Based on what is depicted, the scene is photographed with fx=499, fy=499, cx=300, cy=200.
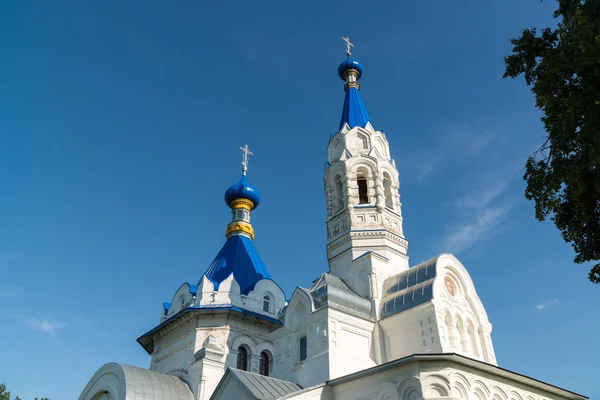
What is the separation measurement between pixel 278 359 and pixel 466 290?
5701mm

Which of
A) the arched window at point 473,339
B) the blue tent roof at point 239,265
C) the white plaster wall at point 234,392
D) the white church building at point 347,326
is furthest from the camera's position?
the blue tent roof at point 239,265

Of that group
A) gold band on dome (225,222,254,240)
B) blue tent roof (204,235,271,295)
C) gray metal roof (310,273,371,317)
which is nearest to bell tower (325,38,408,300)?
gray metal roof (310,273,371,317)

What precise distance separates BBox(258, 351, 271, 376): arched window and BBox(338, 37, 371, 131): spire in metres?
8.51

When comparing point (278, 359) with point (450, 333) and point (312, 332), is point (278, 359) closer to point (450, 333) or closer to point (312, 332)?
point (312, 332)

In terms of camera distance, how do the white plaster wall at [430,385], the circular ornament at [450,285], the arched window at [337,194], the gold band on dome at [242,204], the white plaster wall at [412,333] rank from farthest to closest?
the gold band on dome at [242,204], the arched window at [337,194], the circular ornament at [450,285], the white plaster wall at [412,333], the white plaster wall at [430,385]

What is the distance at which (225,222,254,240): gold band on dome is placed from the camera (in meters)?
21.4

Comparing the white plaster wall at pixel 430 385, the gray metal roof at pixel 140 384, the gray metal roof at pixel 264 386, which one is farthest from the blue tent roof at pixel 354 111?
the gray metal roof at pixel 140 384

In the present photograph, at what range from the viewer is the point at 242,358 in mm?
17094

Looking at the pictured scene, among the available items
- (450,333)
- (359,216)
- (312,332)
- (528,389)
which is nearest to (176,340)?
(312,332)

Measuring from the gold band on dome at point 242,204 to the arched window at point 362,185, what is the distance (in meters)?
6.81

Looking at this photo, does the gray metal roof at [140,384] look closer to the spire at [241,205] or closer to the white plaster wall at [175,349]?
the white plaster wall at [175,349]

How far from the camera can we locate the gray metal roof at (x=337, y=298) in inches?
527

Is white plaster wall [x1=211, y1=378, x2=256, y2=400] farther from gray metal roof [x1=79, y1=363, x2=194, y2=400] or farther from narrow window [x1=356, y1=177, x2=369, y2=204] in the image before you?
narrow window [x1=356, y1=177, x2=369, y2=204]

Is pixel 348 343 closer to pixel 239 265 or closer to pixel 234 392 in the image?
pixel 234 392
